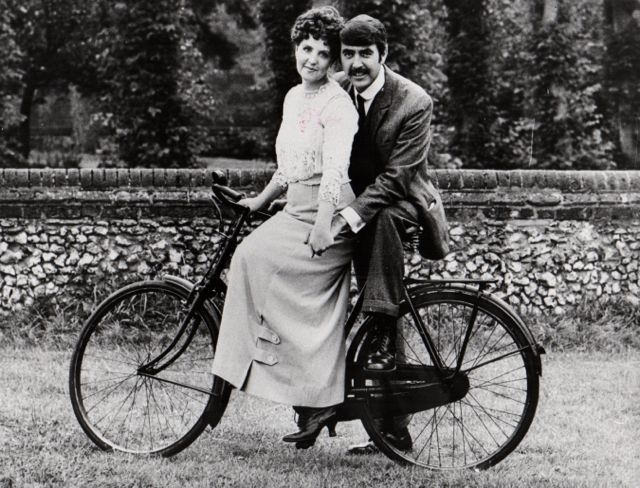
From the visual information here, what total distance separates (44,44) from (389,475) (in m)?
14.7

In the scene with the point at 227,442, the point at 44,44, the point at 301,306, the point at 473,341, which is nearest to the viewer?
the point at 301,306

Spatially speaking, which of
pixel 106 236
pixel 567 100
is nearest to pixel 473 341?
pixel 106 236

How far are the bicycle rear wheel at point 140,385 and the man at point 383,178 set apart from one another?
0.81 m

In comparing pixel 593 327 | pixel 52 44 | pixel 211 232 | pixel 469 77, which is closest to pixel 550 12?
pixel 469 77

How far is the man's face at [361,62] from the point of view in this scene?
3611mm

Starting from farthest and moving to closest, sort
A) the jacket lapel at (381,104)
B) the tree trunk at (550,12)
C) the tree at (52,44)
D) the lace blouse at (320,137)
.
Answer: the tree at (52,44), the tree trunk at (550,12), the jacket lapel at (381,104), the lace blouse at (320,137)

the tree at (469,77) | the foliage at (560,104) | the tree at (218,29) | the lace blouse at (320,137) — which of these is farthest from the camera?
the tree at (218,29)

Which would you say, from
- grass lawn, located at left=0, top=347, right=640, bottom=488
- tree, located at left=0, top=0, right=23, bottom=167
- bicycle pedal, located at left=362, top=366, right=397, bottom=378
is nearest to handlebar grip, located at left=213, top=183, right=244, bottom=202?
bicycle pedal, located at left=362, top=366, right=397, bottom=378

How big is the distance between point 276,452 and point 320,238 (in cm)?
128

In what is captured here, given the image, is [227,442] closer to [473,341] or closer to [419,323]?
[419,323]

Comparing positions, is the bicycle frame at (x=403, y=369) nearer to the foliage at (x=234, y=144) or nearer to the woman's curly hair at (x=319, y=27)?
the woman's curly hair at (x=319, y=27)

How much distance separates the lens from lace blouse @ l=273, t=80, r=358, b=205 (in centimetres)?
350

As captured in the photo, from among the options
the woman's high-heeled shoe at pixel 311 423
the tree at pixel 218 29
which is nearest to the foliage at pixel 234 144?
the tree at pixel 218 29

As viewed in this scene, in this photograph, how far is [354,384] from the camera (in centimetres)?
382
